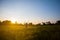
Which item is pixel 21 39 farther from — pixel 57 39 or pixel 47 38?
pixel 57 39

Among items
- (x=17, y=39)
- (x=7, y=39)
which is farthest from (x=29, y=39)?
(x=7, y=39)

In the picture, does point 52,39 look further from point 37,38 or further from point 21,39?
point 21,39

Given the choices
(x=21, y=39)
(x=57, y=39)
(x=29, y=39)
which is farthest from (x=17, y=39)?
(x=57, y=39)

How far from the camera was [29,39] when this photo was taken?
8836mm

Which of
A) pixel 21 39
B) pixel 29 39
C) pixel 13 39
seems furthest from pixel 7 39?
pixel 29 39

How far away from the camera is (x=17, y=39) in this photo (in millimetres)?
8836

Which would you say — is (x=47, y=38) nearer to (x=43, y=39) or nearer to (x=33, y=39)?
(x=43, y=39)

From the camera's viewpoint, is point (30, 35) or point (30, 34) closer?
point (30, 35)

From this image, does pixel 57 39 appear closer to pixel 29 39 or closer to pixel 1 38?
pixel 29 39

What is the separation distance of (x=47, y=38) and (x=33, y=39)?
110 cm

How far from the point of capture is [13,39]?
891 cm

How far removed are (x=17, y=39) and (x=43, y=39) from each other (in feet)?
6.28

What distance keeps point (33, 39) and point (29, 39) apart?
0.98 feet

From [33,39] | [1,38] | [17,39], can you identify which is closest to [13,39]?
[17,39]
